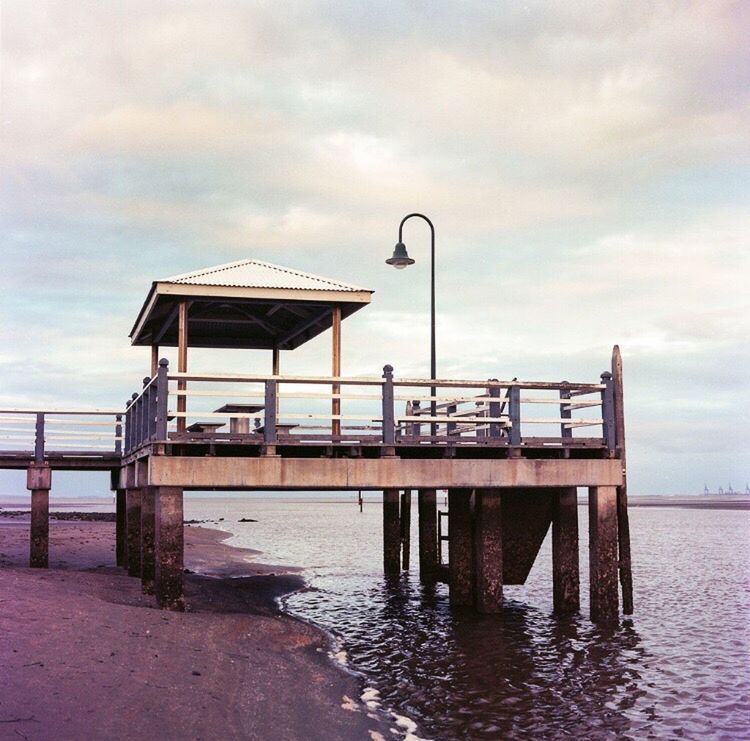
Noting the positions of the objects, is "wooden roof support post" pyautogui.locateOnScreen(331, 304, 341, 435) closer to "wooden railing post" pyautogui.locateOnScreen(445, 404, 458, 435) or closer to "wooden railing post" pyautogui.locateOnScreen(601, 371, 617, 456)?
"wooden railing post" pyautogui.locateOnScreen(445, 404, 458, 435)

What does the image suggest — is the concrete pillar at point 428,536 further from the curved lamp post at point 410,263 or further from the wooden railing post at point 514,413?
the wooden railing post at point 514,413

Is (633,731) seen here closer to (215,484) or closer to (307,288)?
(215,484)

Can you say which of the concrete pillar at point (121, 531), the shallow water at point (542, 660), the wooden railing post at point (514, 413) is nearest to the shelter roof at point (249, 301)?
the wooden railing post at point (514, 413)

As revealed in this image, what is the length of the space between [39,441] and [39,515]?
1894mm

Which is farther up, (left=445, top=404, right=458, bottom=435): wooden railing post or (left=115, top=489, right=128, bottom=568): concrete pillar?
(left=445, top=404, right=458, bottom=435): wooden railing post

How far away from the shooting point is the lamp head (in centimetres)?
2002

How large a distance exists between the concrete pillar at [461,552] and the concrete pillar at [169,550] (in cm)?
619

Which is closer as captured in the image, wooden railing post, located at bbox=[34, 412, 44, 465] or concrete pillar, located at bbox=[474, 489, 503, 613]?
concrete pillar, located at bbox=[474, 489, 503, 613]

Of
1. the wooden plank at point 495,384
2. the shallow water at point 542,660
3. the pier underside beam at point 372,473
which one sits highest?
the wooden plank at point 495,384

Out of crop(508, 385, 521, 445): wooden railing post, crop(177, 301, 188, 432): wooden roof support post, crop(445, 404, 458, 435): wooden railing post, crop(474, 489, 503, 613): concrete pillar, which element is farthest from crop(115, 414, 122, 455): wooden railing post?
crop(508, 385, 521, 445): wooden railing post

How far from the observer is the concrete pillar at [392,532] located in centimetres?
2486

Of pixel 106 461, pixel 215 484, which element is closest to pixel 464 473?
pixel 215 484

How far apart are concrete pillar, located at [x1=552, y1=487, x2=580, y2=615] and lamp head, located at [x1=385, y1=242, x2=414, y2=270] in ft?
20.0

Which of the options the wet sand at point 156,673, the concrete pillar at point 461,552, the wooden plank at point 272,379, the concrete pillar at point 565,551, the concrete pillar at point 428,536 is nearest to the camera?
the wet sand at point 156,673
